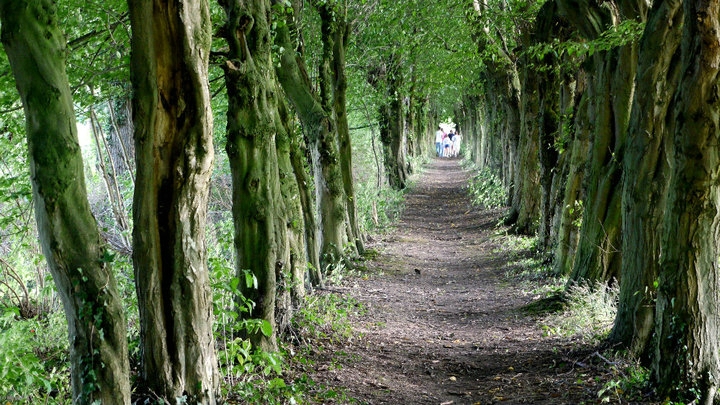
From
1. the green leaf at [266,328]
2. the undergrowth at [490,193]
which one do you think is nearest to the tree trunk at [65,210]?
the green leaf at [266,328]

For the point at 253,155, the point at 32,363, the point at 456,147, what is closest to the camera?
the point at 32,363

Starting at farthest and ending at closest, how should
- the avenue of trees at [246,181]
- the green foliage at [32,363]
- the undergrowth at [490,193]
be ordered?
1. the undergrowth at [490,193]
2. the green foliage at [32,363]
3. the avenue of trees at [246,181]

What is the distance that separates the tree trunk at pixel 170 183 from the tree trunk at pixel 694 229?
367 centimetres

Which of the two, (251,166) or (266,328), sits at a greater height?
(251,166)

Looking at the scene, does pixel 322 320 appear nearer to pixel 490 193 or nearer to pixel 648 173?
pixel 648 173

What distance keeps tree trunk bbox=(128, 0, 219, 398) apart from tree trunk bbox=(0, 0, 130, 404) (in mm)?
324

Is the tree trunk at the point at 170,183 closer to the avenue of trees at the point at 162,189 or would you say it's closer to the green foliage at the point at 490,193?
the avenue of trees at the point at 162,189

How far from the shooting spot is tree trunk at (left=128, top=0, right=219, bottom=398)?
4438 millimetres

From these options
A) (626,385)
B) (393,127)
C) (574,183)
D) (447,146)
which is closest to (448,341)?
(626,385)

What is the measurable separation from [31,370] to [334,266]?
7.67m

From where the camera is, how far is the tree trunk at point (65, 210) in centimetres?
394

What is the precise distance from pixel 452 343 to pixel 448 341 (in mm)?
123

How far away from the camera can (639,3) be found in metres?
7.75

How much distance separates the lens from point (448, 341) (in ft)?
28.7
